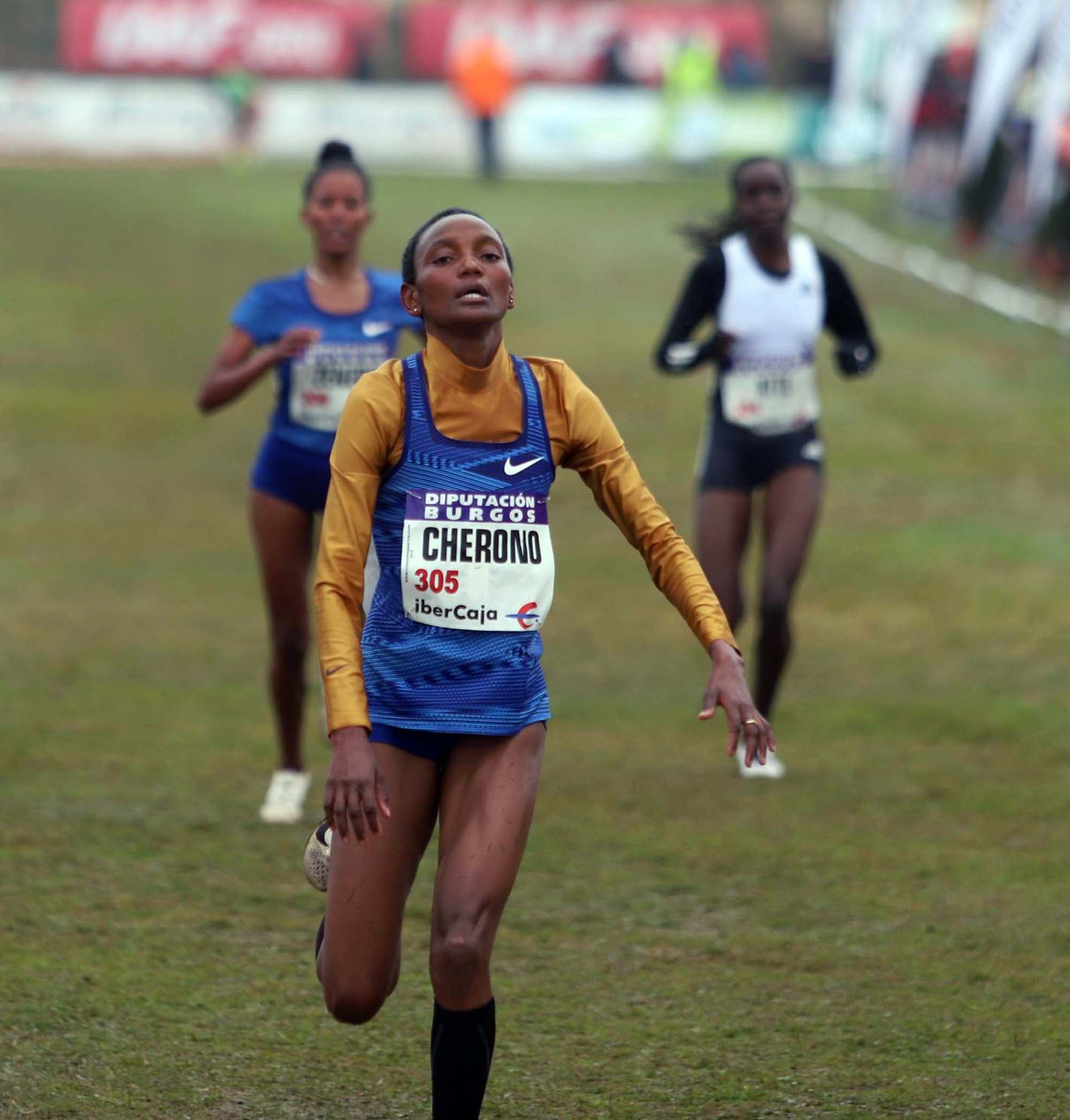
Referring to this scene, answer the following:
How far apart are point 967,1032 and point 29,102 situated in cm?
4692

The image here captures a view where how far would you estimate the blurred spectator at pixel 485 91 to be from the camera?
4484cm

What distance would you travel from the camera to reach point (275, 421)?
26.9ft

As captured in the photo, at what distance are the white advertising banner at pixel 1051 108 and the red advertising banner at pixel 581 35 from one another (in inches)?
982

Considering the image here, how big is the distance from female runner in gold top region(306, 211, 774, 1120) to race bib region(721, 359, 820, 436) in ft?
13.3

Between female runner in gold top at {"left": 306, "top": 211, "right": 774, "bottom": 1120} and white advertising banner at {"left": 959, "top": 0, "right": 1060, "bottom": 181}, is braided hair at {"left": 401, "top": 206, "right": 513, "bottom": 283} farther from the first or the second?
white advertising banner at {"left": 959, "top": 0, "right": 1060, "bottom": 181}

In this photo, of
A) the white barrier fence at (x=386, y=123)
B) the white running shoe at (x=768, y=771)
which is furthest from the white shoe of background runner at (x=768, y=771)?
the white barrier fence at (x=386, y=123)

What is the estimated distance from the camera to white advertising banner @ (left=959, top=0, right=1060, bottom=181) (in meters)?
27.0

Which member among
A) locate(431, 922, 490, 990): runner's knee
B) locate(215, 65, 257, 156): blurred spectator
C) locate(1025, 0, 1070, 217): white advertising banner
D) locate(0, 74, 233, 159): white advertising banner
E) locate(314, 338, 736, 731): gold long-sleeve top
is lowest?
locate(0, 74, 233, 159): white advertising banner

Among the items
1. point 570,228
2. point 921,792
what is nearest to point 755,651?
point 921,792

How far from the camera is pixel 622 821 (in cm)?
848

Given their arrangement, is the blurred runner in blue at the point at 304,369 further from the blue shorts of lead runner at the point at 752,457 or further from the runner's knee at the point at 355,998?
the runner's knee at the point at 355,998

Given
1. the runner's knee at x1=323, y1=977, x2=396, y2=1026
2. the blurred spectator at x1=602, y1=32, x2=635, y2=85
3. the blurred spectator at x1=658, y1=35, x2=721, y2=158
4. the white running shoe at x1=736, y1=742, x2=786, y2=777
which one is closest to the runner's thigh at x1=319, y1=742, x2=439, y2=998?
the runner's knee at x1=323, y1=977, x2=396, y2=1026

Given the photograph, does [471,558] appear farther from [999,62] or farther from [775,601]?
[999,62]

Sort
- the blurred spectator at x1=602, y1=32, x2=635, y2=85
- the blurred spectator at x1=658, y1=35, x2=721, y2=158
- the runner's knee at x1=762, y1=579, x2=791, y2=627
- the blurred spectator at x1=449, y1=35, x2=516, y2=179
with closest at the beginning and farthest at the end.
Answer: the runner's knee at x1=762, y1=579, x2=791, y2=627
the blurred spectator at x1=449, y1=35, x2=516, y2=179
the blurred spectator at x1=658, y1=35, x2=721, y2=158
the blurred spectator at x1=602, y1=32, x2=635, y2=85
